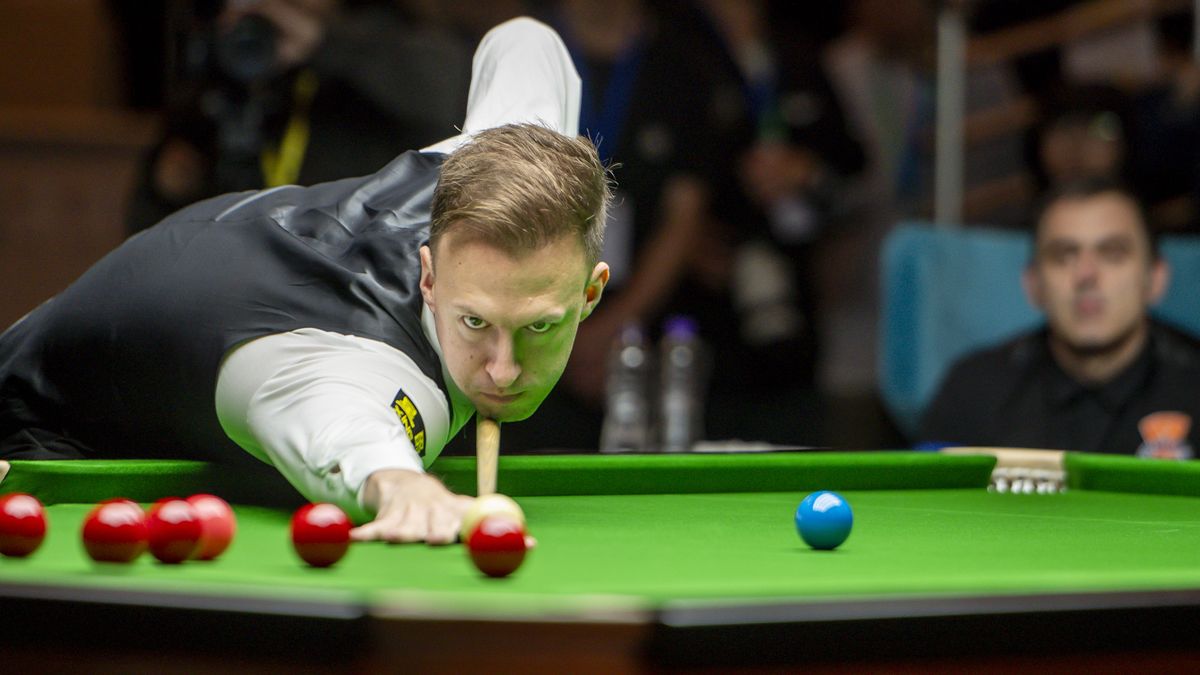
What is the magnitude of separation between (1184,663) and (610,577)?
0.55 metres

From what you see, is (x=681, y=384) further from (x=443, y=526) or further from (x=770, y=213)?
(x=443, y=526)

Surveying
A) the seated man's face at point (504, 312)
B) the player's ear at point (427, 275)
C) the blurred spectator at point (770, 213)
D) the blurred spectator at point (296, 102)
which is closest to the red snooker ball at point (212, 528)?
the seated man's face at point (504, 312)

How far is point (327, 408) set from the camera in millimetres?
2170

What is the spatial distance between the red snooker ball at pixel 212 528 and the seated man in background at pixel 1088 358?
3.76 m

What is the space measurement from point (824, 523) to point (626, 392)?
154 inches

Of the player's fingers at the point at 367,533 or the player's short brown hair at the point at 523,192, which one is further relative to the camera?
the player's short brown hair at the point at 523,192

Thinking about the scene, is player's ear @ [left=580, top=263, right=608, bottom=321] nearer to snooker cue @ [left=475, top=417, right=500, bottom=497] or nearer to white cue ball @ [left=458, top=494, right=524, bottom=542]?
snooker cue @ [left=475, top=417, right=500, bottom=497]

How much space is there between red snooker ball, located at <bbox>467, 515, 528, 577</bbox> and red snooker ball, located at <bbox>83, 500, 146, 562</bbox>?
35cm

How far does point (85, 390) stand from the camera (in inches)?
112

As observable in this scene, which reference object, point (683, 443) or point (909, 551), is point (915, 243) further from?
point (909, 551)

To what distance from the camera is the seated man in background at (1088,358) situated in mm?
5102

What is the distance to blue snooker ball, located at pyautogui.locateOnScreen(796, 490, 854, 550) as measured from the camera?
197 centimetres

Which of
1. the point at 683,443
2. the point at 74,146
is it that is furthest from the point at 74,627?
the point at 74,146

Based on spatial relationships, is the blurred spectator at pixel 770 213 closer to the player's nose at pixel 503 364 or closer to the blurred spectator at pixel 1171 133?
the blurred spectator at pixel 1171 133
